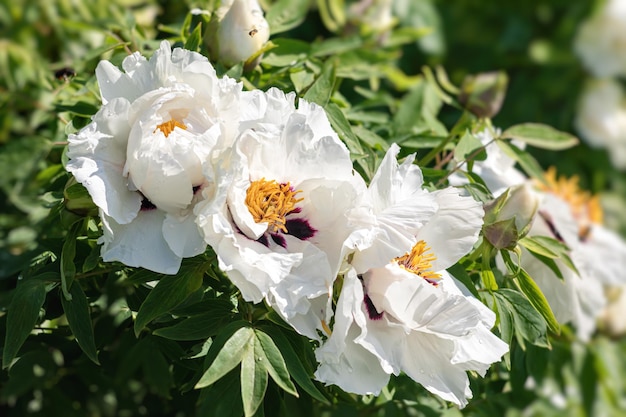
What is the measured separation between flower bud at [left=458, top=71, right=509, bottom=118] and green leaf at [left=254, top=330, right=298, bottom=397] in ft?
1.68

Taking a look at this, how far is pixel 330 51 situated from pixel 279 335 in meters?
0.51

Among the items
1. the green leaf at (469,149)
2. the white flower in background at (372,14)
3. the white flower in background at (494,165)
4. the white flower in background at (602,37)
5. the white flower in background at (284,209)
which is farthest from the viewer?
the white flower in background at (602,37)

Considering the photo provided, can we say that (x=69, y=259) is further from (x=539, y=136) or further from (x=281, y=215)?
(x=539, y=136)

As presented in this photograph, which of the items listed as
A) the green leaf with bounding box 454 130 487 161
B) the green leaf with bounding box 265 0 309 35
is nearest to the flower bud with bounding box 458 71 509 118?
the green leaf with bounding box 454 130 487 161

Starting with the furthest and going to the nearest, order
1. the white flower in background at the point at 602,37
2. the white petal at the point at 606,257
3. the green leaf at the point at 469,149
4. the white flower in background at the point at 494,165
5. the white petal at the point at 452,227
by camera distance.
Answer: the white flower in background at the point at 602,37 → the white petal at the point at 606,257 → the white flower in background at the point at 494,165 → the green leaf at the point at 469,149 → the white petal at the point at 452,227

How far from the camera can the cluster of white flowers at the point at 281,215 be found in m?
0.67

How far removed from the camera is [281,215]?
70 centimetres

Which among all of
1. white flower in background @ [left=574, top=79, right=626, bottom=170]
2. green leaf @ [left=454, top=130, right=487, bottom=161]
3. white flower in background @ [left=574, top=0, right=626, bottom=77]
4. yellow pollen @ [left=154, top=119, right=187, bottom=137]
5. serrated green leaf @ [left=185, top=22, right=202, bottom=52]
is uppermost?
serrated green leaf @ [left=185, top=22, right=202, bottom=52]

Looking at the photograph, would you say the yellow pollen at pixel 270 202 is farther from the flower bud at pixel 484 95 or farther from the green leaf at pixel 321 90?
the flower bud at pixel 484 95

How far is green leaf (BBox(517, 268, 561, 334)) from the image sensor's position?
0.81 metres

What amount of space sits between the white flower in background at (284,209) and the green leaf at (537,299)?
237 millimetres

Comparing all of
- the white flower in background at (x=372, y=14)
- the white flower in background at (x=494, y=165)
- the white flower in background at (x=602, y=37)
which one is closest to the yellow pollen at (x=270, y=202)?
the white flower in background at (x=494, y=165)

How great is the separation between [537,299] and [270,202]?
0.31 metres

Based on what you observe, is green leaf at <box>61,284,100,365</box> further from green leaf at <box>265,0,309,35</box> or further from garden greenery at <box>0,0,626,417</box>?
green leaf at <box>265,0,309,35</box>
